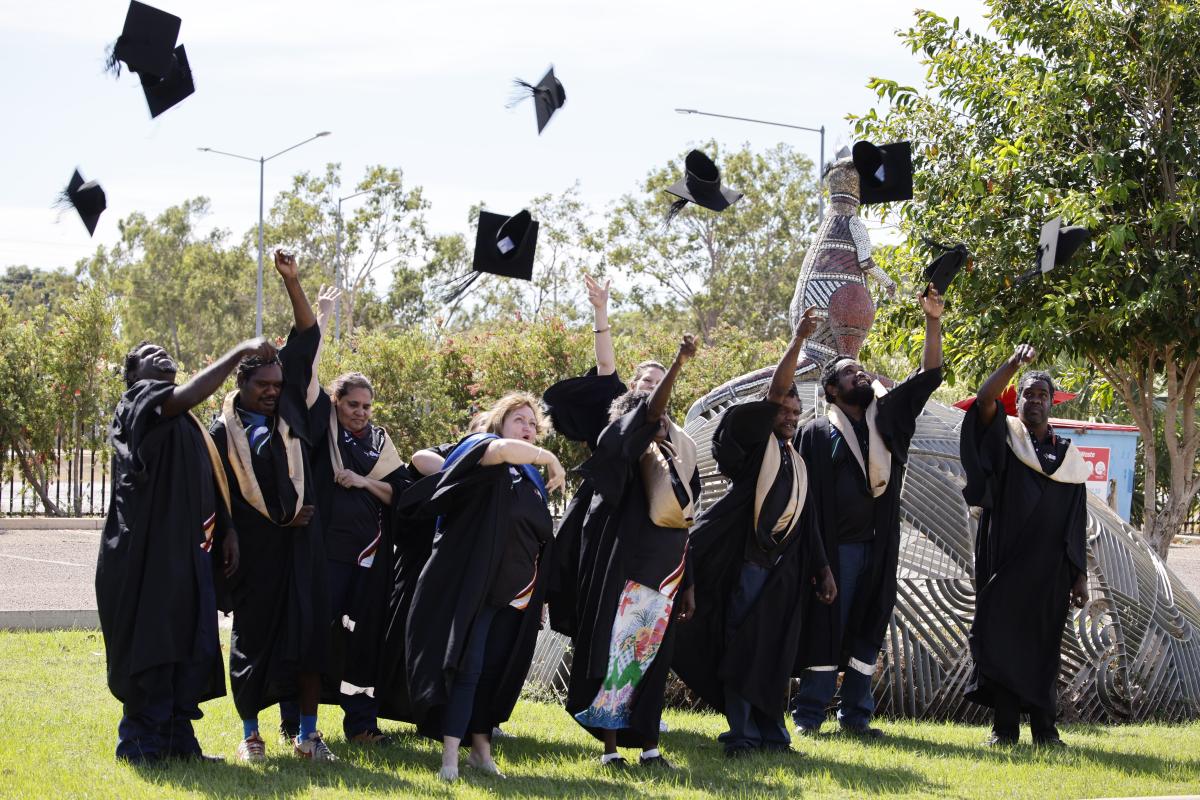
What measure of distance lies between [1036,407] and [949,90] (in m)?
4.97

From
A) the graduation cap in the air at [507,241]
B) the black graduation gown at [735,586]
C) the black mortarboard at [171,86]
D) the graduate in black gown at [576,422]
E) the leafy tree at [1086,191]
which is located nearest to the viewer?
the black graduation gown at [735,586]

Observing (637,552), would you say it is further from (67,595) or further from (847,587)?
(67,595)

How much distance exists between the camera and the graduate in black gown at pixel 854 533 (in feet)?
22.8

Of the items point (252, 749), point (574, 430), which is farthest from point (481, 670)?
point (574, 430)

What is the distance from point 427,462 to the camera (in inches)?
251

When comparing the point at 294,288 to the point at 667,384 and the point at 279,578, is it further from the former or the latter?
the point at 667,384

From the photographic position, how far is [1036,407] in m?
6.86

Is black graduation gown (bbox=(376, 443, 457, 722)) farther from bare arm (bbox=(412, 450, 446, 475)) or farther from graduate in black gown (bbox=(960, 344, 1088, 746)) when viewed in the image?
graduate in black gown (bbox=(960, 344, 1088, 746))

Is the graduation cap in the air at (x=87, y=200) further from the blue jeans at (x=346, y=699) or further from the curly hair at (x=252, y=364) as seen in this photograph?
the blue jeans at (x=346, y=699)

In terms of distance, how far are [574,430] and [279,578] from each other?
A: 1532 mm

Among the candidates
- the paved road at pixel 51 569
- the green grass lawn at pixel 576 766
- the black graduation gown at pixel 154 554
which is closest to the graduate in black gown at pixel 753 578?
the green grass lawn at pixel 576 766

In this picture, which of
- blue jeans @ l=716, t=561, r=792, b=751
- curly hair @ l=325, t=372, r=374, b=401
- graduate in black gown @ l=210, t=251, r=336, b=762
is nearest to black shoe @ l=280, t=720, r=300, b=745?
graduate in black gown @ l=210, t=251, r=336, b=762

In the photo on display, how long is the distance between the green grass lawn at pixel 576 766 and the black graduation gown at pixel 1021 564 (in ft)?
1.36

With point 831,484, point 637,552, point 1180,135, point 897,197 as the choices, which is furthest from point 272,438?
point 1180,135
